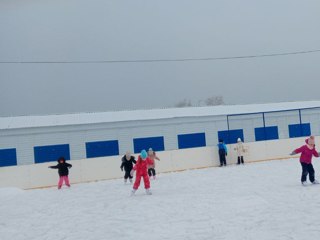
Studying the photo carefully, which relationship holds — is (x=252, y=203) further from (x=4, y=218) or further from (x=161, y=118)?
(x=161, y=118)

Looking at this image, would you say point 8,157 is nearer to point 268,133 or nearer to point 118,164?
point 118,164

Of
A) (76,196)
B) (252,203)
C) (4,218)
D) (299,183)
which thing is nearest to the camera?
(252,203)

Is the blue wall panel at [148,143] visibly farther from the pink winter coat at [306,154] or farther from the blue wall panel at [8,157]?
the pink winter coat at [306,154]

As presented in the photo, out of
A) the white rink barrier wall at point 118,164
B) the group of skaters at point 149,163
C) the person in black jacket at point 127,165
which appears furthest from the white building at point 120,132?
the person in black jacket at point 127,165

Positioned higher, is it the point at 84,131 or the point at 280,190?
the point at 84,131

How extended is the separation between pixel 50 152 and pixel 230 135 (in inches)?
335

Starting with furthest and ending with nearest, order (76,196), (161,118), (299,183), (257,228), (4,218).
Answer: (161,118) → (76,196) → (299,183) → (4,218) → (257,228)

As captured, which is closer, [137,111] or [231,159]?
[231,159]

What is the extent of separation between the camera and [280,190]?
31.1ft

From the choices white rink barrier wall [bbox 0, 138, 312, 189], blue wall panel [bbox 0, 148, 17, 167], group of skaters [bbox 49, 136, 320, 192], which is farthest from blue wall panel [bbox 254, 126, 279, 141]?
blue wall panel [bbox 0, 148, 17, 167]

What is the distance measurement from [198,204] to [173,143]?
10.7 metres

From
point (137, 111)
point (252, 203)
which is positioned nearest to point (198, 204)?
point (252, 203)

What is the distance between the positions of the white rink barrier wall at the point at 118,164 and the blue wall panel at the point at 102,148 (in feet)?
2.11

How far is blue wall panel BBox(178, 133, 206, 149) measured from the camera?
63.8 feet
